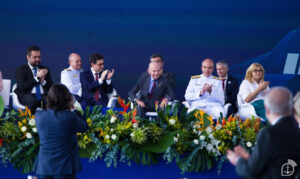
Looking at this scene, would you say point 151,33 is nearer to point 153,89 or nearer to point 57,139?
point 153,89

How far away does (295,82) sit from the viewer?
23.1ft

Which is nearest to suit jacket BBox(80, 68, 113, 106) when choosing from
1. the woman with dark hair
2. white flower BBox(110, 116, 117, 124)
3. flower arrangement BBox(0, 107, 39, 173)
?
flower arrangement BBox(0, 107, 39, 173)

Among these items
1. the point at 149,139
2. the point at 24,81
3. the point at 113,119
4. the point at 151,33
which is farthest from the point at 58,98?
the point at 151,33

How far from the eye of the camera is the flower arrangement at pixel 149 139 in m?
3.78

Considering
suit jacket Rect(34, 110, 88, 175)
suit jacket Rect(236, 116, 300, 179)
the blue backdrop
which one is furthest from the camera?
the blue backdrop

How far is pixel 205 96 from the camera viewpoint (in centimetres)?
561

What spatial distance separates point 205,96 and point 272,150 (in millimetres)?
3318

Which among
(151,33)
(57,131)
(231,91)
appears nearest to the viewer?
(57,131)

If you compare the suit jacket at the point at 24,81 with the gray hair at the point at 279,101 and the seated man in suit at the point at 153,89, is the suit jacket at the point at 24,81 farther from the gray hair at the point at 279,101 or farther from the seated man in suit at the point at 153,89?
the gray hair at the point at 279,101

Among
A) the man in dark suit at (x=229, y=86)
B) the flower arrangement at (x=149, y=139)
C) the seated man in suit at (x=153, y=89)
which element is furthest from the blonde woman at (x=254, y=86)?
the flower arrangement at (x=149, y=139)

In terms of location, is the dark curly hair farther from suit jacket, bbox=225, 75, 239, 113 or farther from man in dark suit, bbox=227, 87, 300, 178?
suit jacket, bbox=225, 75, 239, 113

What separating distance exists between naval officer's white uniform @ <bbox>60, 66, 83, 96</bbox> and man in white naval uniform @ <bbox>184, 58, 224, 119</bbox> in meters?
1.68

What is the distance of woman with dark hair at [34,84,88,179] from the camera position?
9.97 ft

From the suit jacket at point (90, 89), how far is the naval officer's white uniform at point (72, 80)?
268 mm
